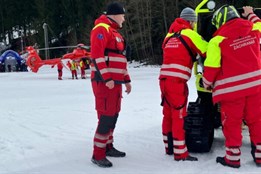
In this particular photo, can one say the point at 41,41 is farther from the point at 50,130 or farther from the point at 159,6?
the point at 50,130

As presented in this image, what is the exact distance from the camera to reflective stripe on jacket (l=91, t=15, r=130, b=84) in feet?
15.1

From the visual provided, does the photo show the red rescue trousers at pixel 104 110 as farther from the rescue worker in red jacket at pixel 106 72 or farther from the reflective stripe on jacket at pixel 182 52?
the reflective stripe on jacket at pixel 182 52

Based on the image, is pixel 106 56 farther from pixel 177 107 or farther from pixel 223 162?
pixel 223 162

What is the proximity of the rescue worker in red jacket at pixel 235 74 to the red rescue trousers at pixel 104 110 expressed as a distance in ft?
3.77

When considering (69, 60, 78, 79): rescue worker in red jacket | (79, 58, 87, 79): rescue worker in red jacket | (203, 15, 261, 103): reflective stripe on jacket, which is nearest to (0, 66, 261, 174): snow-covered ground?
(203, 15, 261, 103): reflective stripe on jacket

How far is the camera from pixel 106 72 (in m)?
4.57

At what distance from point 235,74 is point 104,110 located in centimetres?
161

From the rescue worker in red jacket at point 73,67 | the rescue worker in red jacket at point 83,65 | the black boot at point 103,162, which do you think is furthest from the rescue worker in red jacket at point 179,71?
the rescue worker in red jacket at point 73,67

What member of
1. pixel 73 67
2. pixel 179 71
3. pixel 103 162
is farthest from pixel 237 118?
pixel 73 67

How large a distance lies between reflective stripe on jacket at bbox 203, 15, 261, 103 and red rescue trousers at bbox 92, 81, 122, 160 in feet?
3.84

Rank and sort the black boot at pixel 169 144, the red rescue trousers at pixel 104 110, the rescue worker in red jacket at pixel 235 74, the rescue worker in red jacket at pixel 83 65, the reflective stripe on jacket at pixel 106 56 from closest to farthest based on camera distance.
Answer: the rescue worker in red jacket at pixel 235 74 → the reflective stripe on jacket at pixel 106 56 → the red rescue trousers at pixel 104 110 → the black boot at pixel 169 144 → the rescue worker in red jacket at pixel 83 65

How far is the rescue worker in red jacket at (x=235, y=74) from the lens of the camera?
14.4ft

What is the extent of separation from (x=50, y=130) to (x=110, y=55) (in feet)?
8.50

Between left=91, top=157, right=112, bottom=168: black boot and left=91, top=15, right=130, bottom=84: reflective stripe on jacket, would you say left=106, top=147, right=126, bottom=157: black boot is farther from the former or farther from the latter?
left=91, top=15, right=130, bottom=84: reflective stripe on jacket
